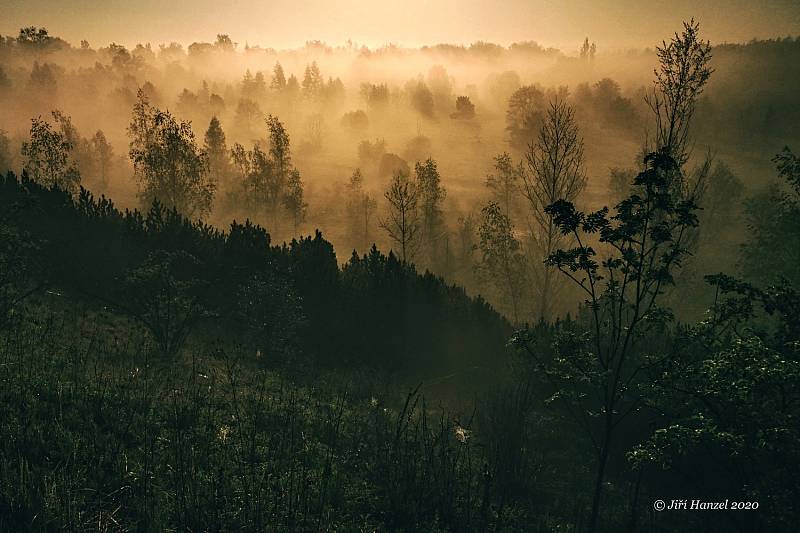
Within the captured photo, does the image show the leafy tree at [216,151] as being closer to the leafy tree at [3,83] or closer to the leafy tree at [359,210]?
the leafy tree at [359,210]

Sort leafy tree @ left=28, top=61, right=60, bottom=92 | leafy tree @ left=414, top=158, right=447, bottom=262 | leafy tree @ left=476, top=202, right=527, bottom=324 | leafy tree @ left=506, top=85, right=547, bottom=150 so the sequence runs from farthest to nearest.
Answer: leafy tree @ left=28, top=61, right=60, bottom=92 → leafy tree @ left=506, top=85, right=547, bottom=150 → leafy tree @ left=414, top=158, right=447, bottom=262 → leafy tree @ left=476, top=202, right=527, bottom=324

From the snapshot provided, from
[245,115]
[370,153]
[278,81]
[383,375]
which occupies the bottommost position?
[383,375]

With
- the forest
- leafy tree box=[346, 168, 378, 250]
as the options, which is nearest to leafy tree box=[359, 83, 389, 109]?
leafy tree box=[346, 168, 378, 250]

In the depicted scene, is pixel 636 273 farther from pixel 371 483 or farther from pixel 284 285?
pixel 284 285

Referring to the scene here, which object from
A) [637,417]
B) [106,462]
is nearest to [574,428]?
[637,417]

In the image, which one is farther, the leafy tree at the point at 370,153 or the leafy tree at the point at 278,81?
the leafy tree at the point at 278,81

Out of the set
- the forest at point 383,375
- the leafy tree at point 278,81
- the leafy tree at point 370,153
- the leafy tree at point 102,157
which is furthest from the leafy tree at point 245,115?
the forest at point 383,375

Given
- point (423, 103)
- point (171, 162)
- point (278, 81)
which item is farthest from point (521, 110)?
point (278, 81)

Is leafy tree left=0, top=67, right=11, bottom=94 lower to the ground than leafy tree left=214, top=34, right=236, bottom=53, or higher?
lower

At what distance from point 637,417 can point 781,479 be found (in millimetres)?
5216

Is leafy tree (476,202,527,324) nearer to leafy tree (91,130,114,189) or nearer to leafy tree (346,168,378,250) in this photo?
leafy tree (346,168,378,250)

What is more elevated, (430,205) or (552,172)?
(552,172)

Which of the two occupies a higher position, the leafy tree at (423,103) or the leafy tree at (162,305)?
the leafy tree at (423,103)

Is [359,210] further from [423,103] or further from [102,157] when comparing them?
[423,103]
